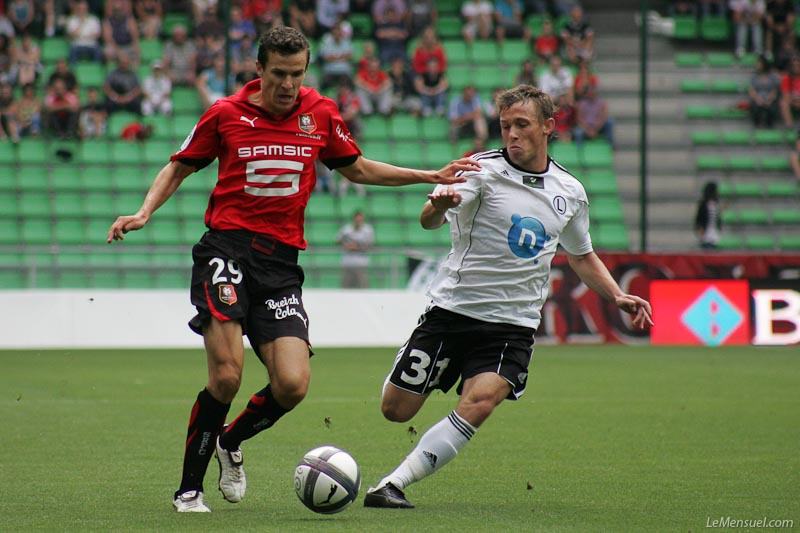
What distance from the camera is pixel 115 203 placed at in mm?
20469

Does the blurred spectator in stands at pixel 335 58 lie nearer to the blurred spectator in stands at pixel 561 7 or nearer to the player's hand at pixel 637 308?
the blurred spectator in stands at pixel 561 7

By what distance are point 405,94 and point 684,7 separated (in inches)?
289

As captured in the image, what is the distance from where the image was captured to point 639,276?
17.8m

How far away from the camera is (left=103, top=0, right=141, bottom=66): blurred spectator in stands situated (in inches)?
864

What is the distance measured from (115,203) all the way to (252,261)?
14873mm

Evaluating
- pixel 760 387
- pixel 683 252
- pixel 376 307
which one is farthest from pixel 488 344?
pixel 683 252

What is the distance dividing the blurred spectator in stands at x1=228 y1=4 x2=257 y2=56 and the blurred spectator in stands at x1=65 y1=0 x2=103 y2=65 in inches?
93.6

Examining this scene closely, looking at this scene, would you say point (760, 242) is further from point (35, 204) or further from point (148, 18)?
point (35, 204)

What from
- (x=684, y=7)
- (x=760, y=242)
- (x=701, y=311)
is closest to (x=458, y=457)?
(x=701, y=311)

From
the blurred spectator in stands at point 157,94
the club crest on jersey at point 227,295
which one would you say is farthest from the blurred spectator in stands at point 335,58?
the club crest on jersey at point 227,295

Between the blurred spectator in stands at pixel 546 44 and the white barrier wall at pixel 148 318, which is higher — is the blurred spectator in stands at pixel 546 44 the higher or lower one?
the higher one

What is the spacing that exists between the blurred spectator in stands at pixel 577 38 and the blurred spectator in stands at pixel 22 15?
940 cm

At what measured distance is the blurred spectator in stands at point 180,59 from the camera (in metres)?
21.7

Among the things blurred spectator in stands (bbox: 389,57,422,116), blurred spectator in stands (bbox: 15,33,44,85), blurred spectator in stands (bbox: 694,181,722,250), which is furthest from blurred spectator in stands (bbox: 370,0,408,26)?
blurred spectator in stands (bbox: 694,181,722,250)
